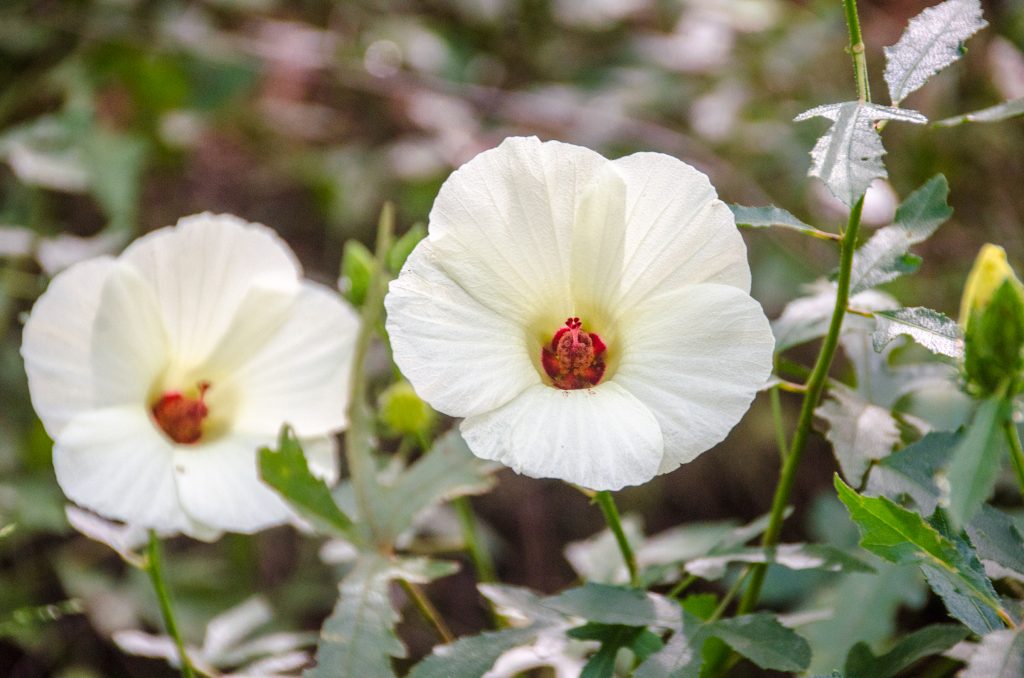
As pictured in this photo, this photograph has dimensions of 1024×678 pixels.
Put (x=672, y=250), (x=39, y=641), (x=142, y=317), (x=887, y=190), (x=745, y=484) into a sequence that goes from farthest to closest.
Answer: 1. (x=745, y=484)
2. (x=887, y=190)
3. (x=39, y=641)
4. (x=142, y=317)
5. (x=672, y=250)

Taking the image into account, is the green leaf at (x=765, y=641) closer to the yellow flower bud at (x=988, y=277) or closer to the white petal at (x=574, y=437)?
the white petal at (x=574, y=437)

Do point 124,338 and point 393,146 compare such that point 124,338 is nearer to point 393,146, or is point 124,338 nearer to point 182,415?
point 182,415

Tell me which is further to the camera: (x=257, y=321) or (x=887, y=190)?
(x=887, y=190)

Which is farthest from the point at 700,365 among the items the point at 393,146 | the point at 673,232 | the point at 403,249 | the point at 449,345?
the point at 393,146

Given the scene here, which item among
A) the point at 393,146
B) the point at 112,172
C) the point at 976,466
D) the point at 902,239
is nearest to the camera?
the point at 976,466

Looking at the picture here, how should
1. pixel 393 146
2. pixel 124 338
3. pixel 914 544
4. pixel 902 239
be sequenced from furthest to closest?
pixel 393 146 → pixel 124 338 → pixel 902 239 → pixel 914 544

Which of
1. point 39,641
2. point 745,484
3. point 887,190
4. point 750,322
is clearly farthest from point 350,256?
point 745,484

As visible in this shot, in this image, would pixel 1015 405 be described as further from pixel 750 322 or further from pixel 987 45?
pixel 987 45
